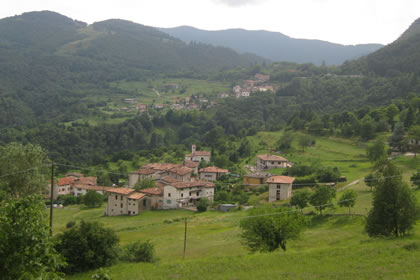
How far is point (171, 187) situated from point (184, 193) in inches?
84.3

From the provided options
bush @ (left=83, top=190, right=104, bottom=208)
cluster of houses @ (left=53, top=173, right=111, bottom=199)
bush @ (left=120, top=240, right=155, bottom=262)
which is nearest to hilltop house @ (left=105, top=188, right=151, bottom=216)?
bush @ (left=83, top=190, right=104, bottom=208)

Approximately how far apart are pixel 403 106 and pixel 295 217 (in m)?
59.2

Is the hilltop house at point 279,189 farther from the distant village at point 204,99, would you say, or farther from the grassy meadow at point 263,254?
the distant village at point 204,99

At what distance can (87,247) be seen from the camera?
747 inches

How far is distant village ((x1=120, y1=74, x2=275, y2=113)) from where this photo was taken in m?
136

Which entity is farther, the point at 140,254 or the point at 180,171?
the point at 180,171

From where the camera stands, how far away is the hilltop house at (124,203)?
45.3 m

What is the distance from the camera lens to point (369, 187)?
3941 cm

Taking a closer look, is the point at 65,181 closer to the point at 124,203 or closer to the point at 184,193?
the point at 124,203

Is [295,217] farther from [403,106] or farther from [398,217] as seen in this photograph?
[403,106]

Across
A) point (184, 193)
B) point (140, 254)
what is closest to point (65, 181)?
point (184, 193)

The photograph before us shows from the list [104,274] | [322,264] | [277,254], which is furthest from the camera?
[277,254]

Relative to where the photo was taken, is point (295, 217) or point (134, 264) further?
point (295, 217)

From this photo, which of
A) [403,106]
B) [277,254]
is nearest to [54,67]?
[403,106]
